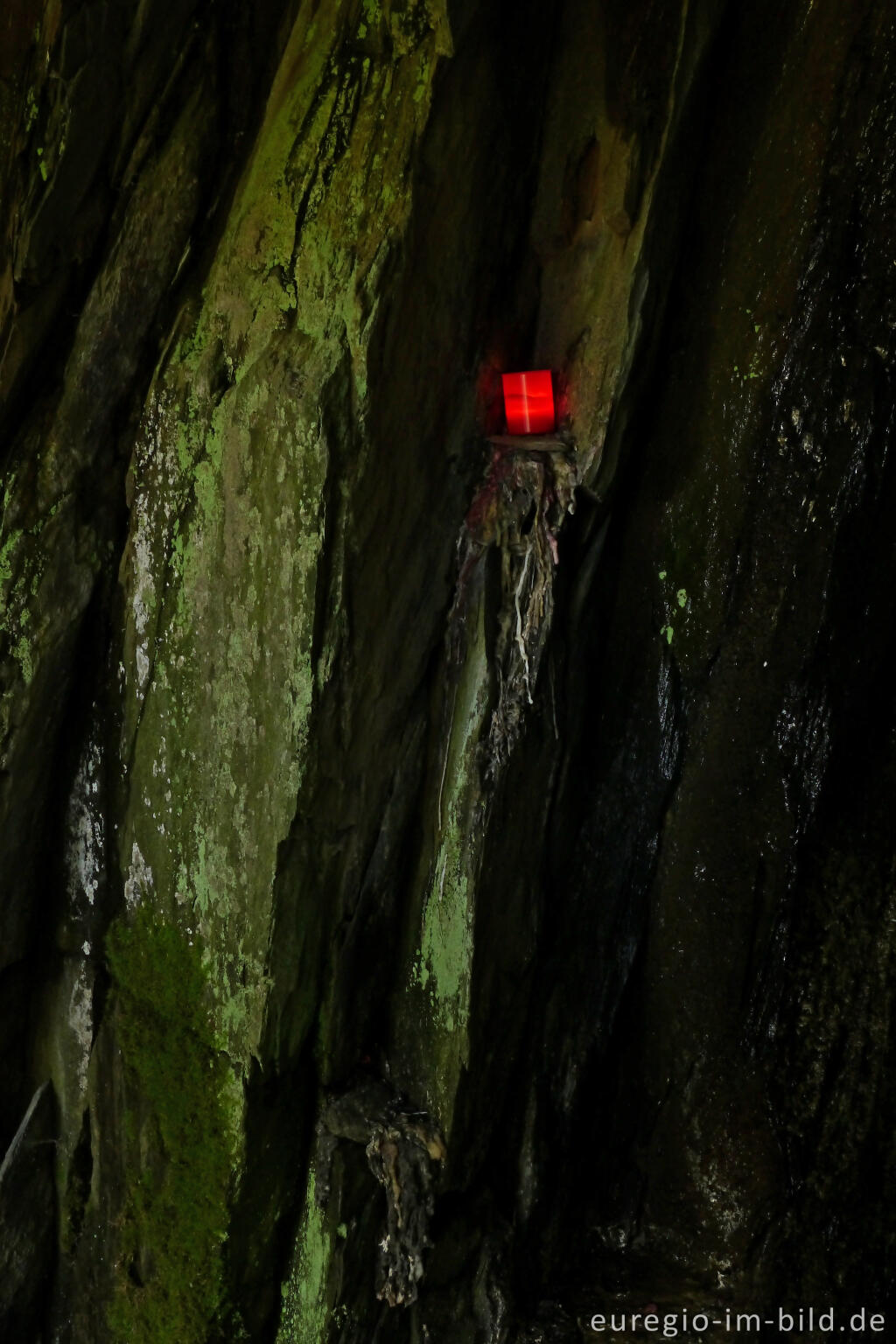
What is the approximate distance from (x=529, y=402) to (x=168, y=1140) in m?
2.55

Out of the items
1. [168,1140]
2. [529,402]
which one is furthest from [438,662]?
[168,1140]

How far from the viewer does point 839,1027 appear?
12.2ft

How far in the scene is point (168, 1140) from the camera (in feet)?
11.4

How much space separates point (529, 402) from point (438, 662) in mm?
817

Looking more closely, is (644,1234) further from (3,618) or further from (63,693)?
(3,618)

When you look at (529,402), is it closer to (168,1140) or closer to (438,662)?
(438,662)

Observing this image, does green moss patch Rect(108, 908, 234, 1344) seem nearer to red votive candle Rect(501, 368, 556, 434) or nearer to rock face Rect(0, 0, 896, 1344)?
rock face Rect(0, 0, 896, 1344)

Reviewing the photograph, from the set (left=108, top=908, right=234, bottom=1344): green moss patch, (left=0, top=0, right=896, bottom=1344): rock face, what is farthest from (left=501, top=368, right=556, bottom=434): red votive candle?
(left=108, top=908, right=234, bottom=1344): green moss patch

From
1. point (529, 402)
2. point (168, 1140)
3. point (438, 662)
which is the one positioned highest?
point (529, 402)

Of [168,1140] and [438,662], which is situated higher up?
[438,662]

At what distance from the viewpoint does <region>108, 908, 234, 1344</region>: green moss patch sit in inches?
133

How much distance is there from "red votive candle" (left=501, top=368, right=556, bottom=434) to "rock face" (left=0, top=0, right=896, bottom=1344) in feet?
0.27

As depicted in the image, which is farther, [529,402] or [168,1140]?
[168,1140]

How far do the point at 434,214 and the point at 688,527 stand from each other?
1.20m
